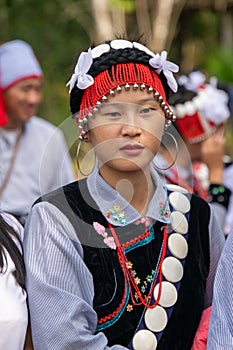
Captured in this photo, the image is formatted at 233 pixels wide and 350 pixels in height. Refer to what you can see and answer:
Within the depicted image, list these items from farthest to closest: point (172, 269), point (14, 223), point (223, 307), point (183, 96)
Result: point (183, 96), point (14, 223), point (172, 269), point (223, 307)

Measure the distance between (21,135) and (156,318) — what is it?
3.25 m

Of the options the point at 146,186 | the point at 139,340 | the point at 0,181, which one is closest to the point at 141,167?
the point at 146,186

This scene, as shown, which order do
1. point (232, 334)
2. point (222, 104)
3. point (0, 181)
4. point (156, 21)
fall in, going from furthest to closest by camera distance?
point (156, 21) < point (0, 181) < point (222, 104) < point (232, 334)

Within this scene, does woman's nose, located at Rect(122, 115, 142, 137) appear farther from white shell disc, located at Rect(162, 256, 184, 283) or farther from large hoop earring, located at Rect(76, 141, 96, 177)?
white shell disc, located at Rect(162, 256, 184, 283)

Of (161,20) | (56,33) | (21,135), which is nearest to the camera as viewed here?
(21,135)

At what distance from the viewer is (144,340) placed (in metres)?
2.97

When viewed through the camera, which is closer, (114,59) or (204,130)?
(114,59)

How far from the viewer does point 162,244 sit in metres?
3.08

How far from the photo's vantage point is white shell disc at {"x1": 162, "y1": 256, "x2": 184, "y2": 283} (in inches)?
120

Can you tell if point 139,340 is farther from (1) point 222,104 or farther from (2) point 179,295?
(1) point 222,104

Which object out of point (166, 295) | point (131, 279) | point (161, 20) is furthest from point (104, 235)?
point (161, 20)

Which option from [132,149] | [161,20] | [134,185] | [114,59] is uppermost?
[161,20]

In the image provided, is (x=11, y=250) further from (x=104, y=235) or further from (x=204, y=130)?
(x=204, y=130)

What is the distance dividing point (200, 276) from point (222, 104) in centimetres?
228
